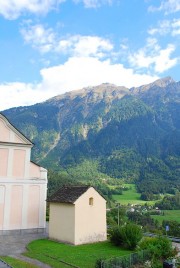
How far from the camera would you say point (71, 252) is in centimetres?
2497

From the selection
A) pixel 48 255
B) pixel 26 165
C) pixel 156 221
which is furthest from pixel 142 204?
pixel 48 255

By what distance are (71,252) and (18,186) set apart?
1217 centimetres

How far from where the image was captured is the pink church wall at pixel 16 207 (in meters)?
33.8

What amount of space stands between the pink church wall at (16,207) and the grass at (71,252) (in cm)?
494

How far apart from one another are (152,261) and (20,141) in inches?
790

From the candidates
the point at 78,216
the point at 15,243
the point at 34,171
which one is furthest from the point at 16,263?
the point at 34,171

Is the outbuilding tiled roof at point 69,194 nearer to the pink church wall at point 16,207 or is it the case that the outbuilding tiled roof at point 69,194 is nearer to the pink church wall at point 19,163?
the pink church wall at point 16,207

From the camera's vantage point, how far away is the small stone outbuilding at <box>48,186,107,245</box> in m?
29.0

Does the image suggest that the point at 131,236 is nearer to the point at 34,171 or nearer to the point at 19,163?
the point at 34,171

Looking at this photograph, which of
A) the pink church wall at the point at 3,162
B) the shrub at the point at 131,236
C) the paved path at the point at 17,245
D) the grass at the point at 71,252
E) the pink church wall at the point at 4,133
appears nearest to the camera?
the grass at the point at 71,252

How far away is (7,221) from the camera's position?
3334 centimetres

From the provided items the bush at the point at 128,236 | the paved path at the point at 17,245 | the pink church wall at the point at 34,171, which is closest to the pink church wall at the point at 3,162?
the pink church wall at the point at 34,171

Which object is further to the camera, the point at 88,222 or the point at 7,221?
the point at 7,221

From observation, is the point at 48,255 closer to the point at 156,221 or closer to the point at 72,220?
the point at 72,220
